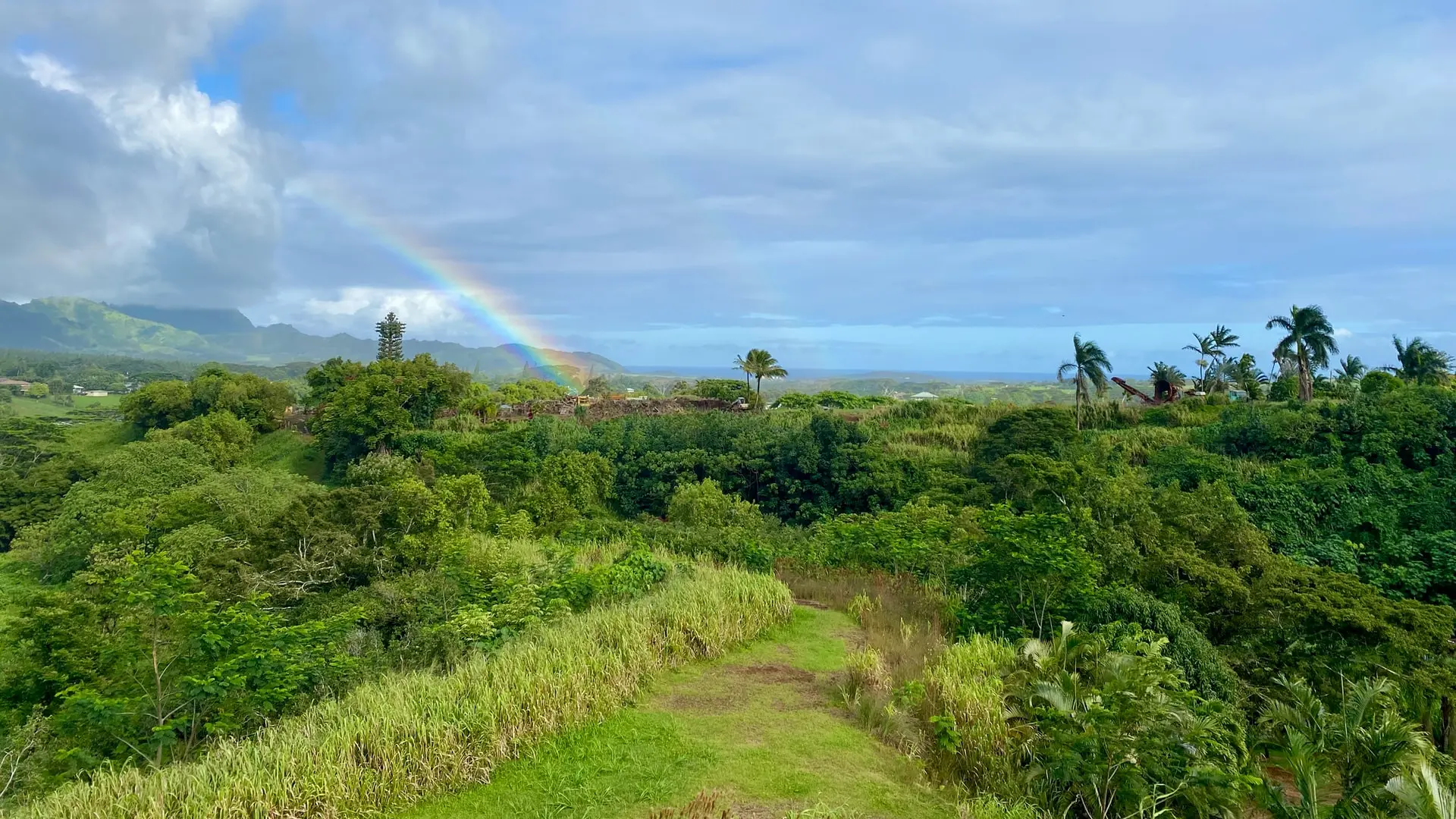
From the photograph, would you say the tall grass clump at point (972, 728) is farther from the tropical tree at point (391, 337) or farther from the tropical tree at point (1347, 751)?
the tropical tree at point (391, 337)

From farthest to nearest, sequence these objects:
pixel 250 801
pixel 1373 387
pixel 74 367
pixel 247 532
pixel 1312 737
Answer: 1. pixel 74 367
2. pixel 1373 387
3. pixel 247 532
4. pixel 1312 737
5. pixel 250 801

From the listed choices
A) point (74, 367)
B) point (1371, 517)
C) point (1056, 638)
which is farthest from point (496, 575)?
point (74, 367)

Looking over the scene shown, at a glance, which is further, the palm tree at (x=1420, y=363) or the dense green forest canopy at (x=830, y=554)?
the palm tree at (x=1420, y=363)

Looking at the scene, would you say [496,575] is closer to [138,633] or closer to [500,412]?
[138,633]

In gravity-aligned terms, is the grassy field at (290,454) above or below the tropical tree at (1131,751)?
below

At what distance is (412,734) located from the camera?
5266mm

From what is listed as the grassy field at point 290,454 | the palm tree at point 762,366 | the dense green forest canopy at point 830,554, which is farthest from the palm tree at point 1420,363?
the grassy field at point 290,454

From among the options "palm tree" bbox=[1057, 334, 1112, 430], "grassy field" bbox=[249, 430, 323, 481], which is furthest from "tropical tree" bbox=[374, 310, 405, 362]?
"palm tree" bbox=[1057, 334, 1112, 430]

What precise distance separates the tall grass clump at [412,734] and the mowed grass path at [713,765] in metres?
0.21

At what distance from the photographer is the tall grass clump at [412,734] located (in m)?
4.54

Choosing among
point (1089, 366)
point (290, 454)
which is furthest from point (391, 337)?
point (1089, 366)

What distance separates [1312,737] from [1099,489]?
604 centimetres

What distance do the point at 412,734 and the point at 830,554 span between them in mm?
8616

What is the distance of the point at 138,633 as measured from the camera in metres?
7.17
